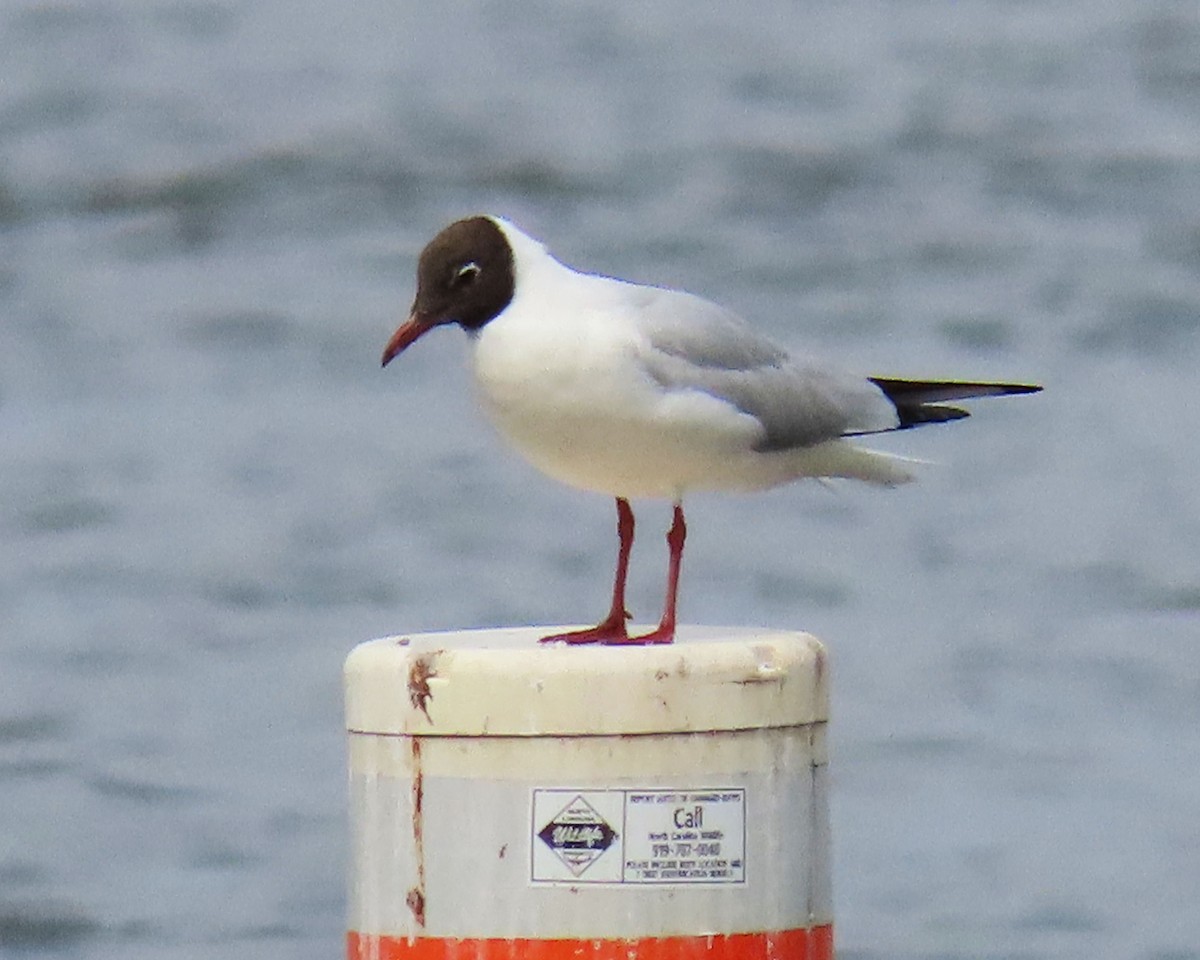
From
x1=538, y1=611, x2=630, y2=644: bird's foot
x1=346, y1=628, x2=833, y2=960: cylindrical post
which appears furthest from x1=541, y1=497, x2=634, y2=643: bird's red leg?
x1=346, y1=628, x2=833, y2=960: cylindrical post

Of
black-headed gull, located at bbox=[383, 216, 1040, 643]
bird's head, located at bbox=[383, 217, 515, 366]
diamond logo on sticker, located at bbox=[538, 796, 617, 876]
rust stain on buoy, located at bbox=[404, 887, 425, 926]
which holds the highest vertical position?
bird's head, located at bbox=[383, 217, 515, 366]

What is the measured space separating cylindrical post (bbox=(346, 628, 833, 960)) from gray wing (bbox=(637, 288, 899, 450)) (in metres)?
1.22

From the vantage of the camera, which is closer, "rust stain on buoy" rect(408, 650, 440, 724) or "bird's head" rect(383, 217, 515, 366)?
"rust stain on buoy" rect(408, 650, 440, 724)

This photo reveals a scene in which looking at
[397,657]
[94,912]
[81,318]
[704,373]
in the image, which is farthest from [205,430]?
[397,657]

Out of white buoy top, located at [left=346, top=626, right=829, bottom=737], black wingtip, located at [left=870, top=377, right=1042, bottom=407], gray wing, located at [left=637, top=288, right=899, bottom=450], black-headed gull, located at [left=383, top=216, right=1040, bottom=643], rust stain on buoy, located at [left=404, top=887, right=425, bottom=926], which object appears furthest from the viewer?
black wingtip, located at [left=870, top=377, right=1042, bottom=407]

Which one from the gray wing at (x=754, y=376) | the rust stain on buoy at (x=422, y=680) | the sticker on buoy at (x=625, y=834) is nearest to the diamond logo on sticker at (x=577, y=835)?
the sticker on buoy at (x=625, y=834)

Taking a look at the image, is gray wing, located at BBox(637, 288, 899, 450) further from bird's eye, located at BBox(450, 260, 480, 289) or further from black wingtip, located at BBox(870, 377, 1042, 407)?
bird's eye, located at BBox(450, 260, 480, 289)

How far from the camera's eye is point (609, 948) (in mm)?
3908

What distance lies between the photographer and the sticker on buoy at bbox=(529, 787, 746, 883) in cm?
388

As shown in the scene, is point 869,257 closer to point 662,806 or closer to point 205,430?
point 205,430

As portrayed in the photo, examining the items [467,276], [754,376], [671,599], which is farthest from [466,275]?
[671,599]

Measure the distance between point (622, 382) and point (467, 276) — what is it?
0.37m

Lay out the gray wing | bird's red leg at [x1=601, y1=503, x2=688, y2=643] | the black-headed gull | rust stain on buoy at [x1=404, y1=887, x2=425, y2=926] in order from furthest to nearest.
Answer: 1. the gray wing
2. the black-headed gull
3. bird's red leg at [x1=601, y1=503, x2=688, y2=643]
4. rust stain on buoy at [x1=404, y1=887, x2=425, y2=926]

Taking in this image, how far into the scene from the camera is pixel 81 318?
14656 mm
